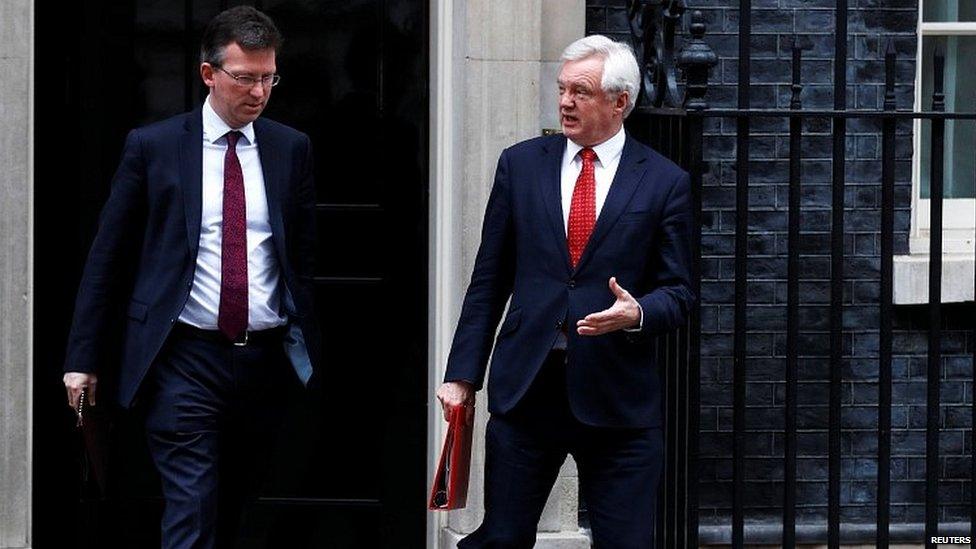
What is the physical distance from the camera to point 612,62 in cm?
525

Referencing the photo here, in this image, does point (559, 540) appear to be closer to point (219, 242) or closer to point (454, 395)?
point (454, 395)

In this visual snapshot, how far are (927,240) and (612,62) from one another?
2700 millimetres

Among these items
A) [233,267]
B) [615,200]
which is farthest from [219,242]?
[615,200]

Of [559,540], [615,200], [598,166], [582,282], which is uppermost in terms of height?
[598,166]

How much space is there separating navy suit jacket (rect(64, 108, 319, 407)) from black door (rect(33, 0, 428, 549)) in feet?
5.26

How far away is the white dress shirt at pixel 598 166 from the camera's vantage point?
5312 mm

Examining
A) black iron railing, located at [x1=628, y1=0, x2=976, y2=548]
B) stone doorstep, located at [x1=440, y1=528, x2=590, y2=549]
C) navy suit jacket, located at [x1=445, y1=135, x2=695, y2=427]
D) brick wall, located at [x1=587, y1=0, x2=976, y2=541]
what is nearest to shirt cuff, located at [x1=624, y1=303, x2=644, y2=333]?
navy suit jacket, located at [x1=445, y1=135, x2=695, y2=427]

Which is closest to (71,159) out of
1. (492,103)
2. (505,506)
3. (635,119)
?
(492,103)

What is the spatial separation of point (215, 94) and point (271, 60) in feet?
0.68

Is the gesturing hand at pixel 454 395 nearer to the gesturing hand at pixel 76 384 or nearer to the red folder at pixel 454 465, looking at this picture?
the red folder at pixel 454 465

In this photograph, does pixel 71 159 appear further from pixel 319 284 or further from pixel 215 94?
pixel 215 94

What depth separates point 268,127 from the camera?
5.66 metres

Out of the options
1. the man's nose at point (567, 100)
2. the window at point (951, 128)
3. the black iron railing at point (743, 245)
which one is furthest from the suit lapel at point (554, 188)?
the window at point (951, 128)

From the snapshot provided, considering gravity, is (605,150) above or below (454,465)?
above
